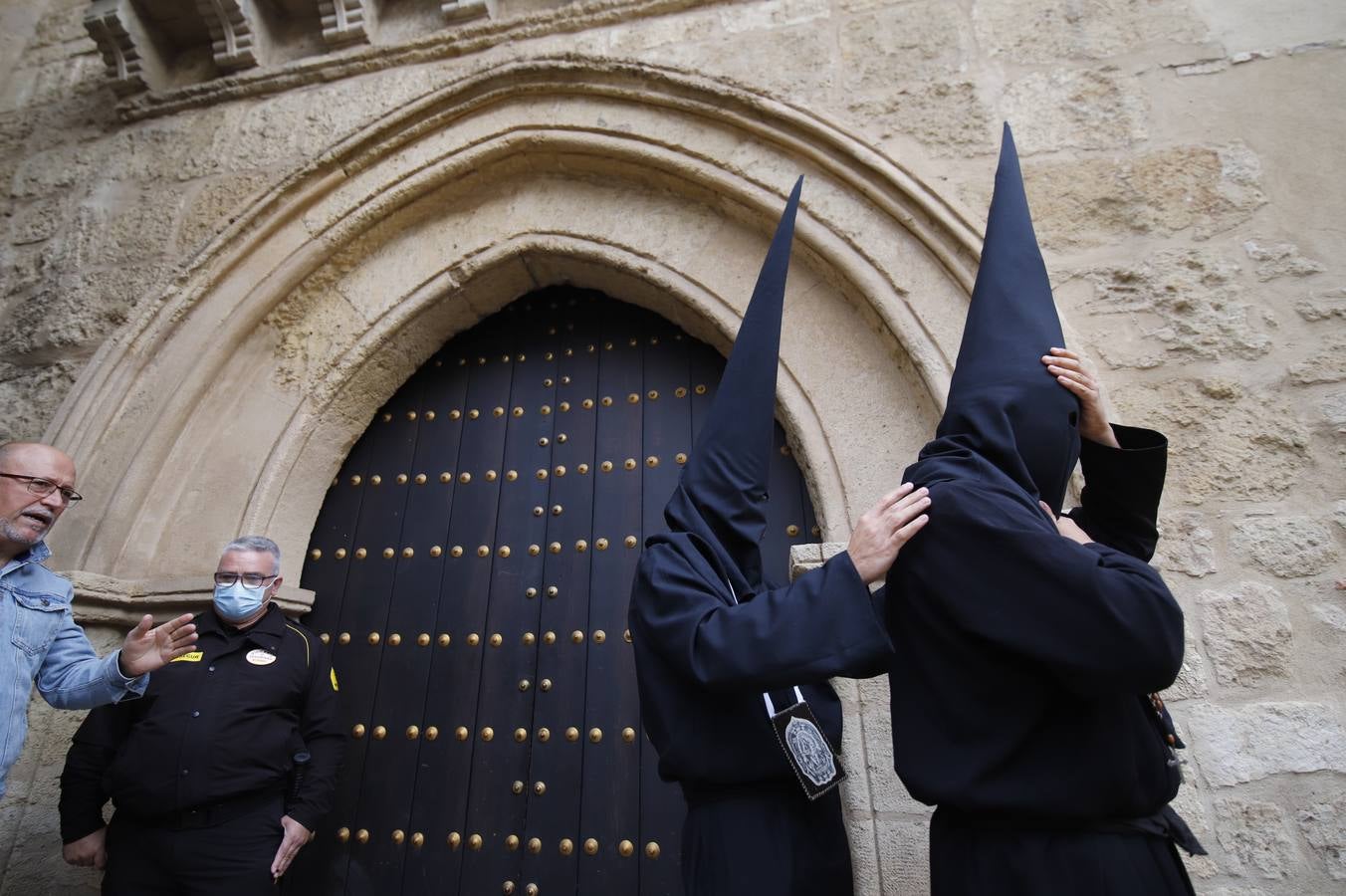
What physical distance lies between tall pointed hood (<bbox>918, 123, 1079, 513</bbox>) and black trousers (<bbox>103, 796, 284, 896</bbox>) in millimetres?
1844

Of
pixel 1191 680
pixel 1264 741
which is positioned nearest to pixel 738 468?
pixel 1191 680

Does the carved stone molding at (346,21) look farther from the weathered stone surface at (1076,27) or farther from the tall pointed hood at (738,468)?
the tall pointed hood at (738,468)

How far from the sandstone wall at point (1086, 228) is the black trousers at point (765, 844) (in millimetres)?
657

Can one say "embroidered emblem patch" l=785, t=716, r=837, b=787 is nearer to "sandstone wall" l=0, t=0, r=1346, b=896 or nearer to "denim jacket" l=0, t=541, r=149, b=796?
"sandstone wall" l=0, t=0, r=1346, b=896

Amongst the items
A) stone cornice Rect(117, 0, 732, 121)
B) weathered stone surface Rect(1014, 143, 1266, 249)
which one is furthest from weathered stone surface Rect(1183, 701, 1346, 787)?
stone cornice Rect(117, 0, 732, 121)

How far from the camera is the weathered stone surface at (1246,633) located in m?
1.96

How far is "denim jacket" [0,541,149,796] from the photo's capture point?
1.70 metres

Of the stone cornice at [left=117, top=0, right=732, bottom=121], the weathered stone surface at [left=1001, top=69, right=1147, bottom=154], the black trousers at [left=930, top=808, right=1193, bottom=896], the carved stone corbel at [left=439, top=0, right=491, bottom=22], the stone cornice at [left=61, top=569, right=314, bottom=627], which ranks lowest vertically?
the black trousers at [left=930, top=808, right=1193, bottom=896]

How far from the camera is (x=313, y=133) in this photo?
3.26 m

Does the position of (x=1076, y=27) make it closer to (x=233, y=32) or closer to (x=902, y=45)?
(x=902, y=45)

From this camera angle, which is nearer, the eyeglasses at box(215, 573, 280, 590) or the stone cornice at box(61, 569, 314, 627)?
the eyeglasses at box(215, 573, 280, 590)

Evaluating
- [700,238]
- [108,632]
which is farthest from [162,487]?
[700,238]

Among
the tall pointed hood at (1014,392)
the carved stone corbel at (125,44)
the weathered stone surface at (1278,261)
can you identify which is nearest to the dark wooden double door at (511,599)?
the tall pointed hood at (1014,392)

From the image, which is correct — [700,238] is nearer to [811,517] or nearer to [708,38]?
[708,38]
